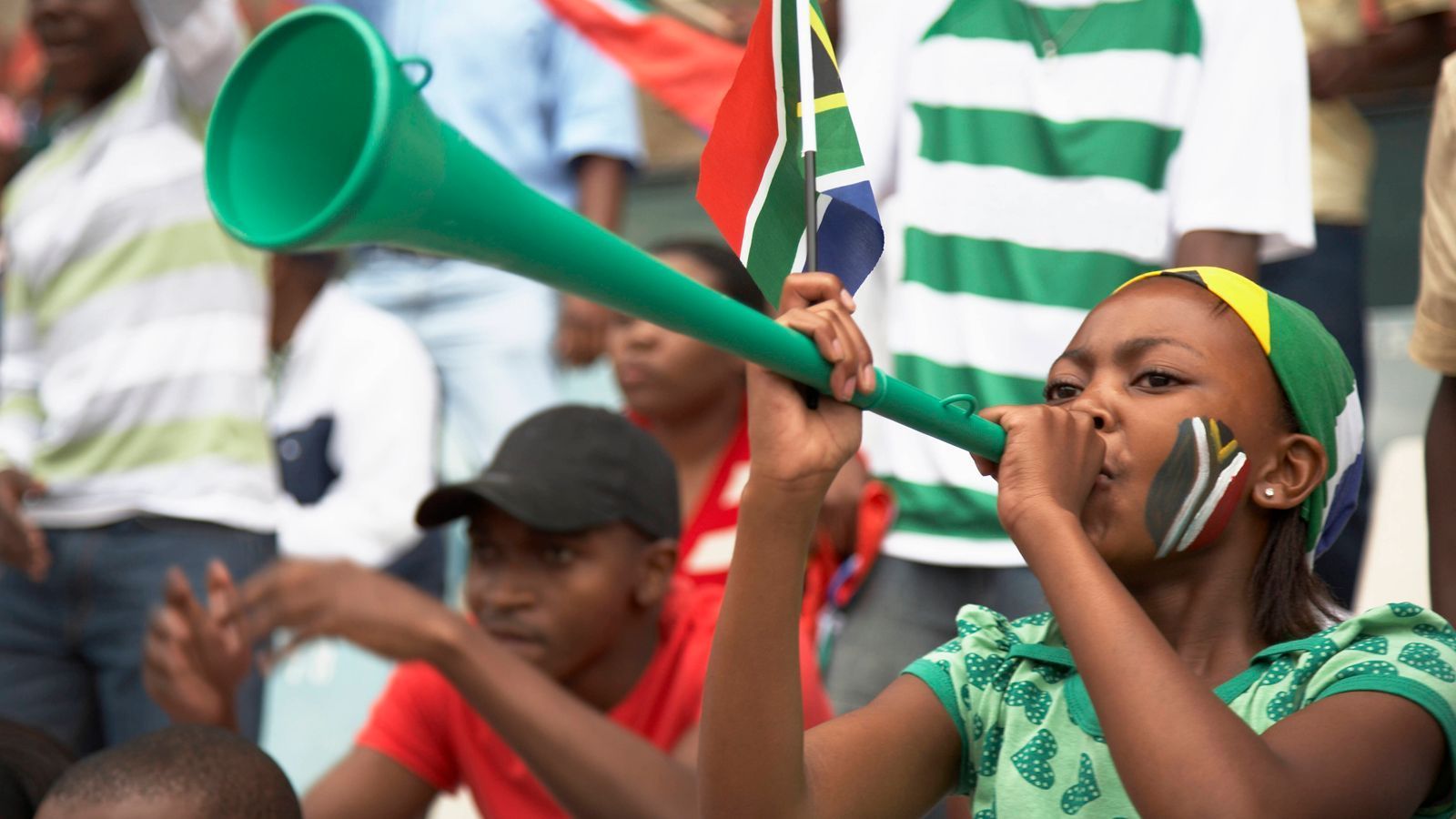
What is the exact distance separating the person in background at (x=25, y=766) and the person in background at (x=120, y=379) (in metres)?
0.55

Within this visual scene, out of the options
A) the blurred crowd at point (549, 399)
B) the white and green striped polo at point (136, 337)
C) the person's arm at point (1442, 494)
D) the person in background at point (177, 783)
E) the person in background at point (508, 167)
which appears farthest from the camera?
the person in background at point (508, 167)

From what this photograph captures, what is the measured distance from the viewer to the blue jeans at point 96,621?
10.8ft

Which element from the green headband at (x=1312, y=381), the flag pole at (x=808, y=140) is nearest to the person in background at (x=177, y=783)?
the flag pole at (x=808, y=140)

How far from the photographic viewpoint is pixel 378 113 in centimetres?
127

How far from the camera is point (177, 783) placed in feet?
7.29

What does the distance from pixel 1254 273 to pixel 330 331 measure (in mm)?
2459

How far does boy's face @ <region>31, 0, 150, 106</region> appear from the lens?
11.9 ft

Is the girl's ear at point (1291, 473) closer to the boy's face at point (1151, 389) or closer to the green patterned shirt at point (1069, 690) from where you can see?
the boy's face at point (1151, 389)

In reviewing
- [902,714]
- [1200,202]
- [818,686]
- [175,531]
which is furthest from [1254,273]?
[175,531]

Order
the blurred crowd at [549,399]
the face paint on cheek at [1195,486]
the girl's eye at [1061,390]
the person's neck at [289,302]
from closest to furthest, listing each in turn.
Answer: the face paint on cheek at [1195,486] < the girl's eye at [1061,390] < the blurred crowd at [549,399] < the person's neck at [289,302]

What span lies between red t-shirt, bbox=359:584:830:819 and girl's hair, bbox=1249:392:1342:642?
106 centimetres

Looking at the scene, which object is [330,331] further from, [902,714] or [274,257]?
[902,714]

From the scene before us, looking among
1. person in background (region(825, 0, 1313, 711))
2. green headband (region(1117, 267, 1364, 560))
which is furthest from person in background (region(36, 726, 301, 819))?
green headband (region(1117, 267, 1364, 560))

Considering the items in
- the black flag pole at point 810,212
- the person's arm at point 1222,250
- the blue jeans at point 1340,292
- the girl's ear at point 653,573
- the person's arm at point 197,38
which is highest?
the black flag pole at point 810,212
